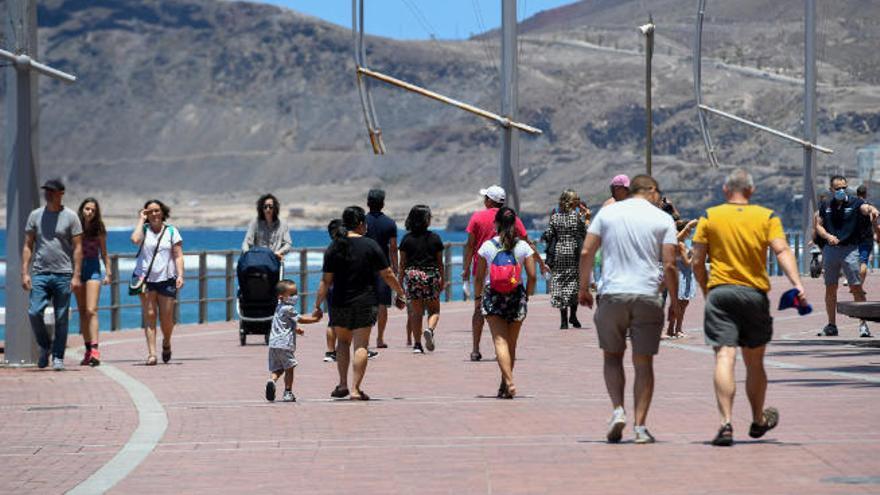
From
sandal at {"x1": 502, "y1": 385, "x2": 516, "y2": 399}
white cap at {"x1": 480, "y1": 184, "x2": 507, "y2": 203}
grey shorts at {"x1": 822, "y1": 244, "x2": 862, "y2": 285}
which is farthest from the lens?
grey shorts at {"x1": 822, "y1": 244, "x2": 862, "y2": 285}

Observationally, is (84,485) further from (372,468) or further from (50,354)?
(50,354)

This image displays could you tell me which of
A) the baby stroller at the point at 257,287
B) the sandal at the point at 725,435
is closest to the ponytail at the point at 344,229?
the sandal at the point at 725,435

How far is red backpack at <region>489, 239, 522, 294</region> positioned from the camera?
13.6 meters

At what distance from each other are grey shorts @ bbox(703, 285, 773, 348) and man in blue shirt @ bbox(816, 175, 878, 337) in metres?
9.41

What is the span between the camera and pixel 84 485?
906cm

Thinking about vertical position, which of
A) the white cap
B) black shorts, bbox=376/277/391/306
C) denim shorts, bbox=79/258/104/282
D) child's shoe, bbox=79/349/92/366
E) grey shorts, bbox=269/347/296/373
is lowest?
child's shoe, bbox=79/349/92/366

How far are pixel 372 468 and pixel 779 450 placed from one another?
6.84 feet

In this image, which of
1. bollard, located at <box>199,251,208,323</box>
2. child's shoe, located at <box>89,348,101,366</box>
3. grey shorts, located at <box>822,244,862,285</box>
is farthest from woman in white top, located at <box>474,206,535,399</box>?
bollard, located at <box>199,251,208,323</box>

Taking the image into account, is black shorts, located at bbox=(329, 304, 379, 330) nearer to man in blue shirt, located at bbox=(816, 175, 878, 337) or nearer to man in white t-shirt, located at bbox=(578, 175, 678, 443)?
man in white t-shirt, located at bbox=(578, 175, 678, 443)

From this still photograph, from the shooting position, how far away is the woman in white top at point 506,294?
13453 mm

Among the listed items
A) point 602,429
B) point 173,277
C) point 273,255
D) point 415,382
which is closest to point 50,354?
point 173,277

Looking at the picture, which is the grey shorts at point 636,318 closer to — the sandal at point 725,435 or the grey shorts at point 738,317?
the grey shorts at point 738,317

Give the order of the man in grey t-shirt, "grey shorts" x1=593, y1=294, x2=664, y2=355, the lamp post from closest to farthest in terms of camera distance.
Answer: "grey shorts" x1=593, y1=294, x2=664, y2=355, the man in grey t-shirt, the lamp post

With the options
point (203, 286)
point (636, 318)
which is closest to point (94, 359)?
point (636, 318)
